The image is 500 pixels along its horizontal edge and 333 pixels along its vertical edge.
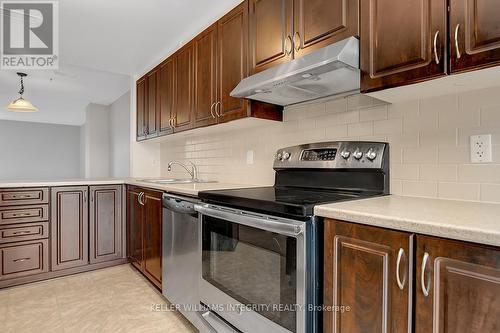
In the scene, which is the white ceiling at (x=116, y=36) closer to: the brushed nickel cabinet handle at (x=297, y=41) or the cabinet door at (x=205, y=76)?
the cabinet door at (x=205, y=76)

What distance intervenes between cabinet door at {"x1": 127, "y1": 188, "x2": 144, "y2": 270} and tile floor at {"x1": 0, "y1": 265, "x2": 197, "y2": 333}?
0.70ft

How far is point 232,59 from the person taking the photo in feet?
6.48

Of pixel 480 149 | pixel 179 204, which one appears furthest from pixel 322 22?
pixel 179 204

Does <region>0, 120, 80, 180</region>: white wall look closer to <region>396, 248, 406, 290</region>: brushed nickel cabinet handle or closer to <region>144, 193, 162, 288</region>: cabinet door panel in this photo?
<region>144, 193, 162, 288</region>: cabinet door panel

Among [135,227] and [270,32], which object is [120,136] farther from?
[270,32]

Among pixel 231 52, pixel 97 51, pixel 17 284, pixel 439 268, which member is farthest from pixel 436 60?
pixel 17 284

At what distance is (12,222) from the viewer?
8.46 feet

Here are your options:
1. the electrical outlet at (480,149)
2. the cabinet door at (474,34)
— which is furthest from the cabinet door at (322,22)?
the electrical outlet at (480,149)

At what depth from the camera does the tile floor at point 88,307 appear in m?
1.92

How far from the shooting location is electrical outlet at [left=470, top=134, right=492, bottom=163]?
1.17 meters

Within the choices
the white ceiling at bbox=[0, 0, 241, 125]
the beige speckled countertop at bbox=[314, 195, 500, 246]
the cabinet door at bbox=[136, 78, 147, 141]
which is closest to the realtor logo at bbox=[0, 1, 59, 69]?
the white ceiling at bbox=[0, 0, 241, 125]

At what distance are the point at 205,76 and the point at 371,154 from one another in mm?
1426

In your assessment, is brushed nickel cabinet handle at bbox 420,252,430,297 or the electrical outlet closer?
brushed nickel cabinet handle at bbox 420,252,430,297

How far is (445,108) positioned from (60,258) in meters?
3.33
